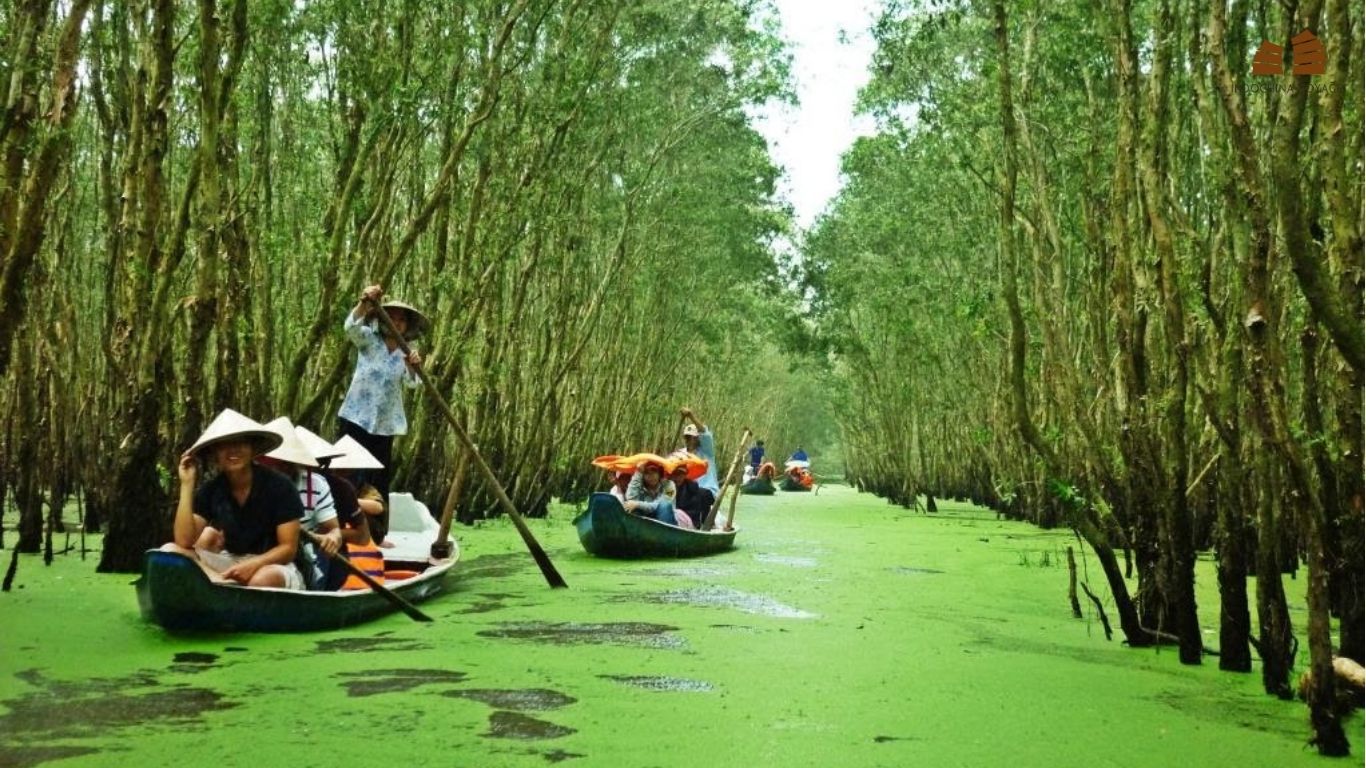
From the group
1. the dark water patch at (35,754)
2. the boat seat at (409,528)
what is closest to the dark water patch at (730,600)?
the boat seat at (409,528)

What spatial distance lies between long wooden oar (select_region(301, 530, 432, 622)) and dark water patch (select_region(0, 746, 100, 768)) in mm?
2340

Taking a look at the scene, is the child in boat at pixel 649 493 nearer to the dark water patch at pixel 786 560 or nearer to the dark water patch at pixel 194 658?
the dark water patch at pixel 786 560

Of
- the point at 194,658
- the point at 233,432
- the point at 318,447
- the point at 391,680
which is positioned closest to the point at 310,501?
the point at 318,447

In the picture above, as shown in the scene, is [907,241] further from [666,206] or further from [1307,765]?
[1307,765]

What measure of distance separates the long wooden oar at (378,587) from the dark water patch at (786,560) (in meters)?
4.87

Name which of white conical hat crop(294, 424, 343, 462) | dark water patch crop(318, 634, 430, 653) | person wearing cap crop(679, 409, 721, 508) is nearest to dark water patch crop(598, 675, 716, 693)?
dark water patch crop(318, 634, 430, 653)

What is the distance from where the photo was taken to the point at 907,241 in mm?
22562

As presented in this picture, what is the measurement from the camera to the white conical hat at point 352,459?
7458 millimetres

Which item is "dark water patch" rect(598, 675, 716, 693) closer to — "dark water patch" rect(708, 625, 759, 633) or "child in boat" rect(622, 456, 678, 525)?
"dark water patch" rect(708, 625, 759, 633)

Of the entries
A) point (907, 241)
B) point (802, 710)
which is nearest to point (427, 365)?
point (802, 710)

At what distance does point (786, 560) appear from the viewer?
37.8ft

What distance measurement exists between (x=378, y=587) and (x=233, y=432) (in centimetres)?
112

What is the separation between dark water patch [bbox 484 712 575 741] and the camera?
4.17 metres

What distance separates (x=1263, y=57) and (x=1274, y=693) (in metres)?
2.60
